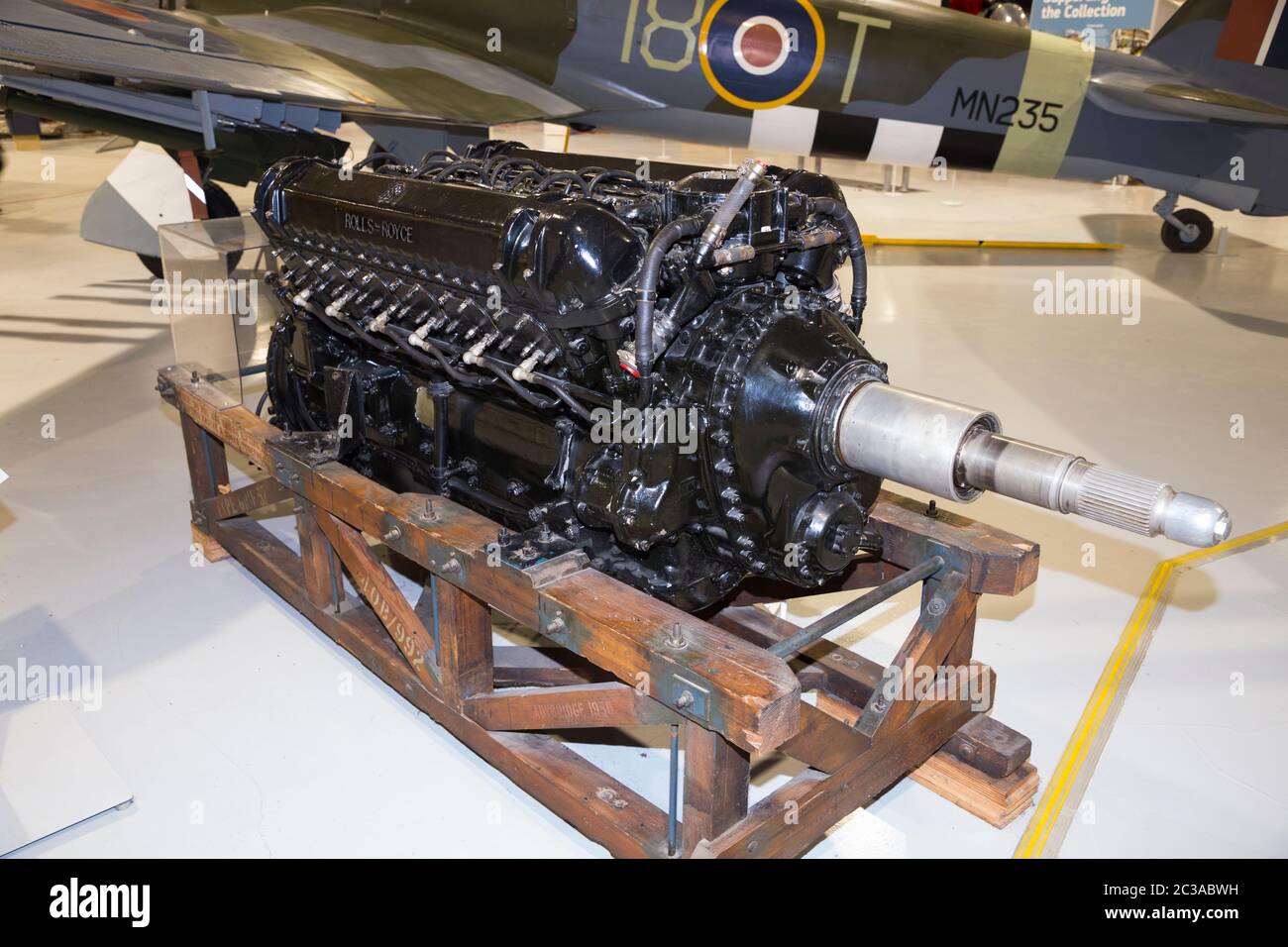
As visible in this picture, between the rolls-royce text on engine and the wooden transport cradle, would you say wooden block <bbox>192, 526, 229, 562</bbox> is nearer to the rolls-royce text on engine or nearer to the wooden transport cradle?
the wooden transport cradle

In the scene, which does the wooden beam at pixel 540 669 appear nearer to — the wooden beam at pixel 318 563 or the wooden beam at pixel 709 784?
the wooden beam at pixel 318 563

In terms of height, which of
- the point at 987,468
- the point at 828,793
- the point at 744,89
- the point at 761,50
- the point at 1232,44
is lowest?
the point at 828,793

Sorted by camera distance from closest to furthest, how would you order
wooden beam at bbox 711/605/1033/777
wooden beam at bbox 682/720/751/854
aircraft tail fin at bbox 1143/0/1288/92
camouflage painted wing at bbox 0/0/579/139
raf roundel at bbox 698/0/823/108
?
1. wooden beam at bbox 682/720/751/854
2. wooden beam at bbox 711/605/1033/777
3. camouflage painted wing at bbox 0/0/579/139
4. raf roundel at bbox 698/0/823/108
5. aircraft tail fin at bbox 1143/0/1288/92

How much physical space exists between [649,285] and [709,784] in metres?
1.06

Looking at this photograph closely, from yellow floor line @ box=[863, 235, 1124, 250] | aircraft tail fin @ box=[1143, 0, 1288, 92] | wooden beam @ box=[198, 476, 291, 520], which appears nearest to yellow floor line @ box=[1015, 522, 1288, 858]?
wooden beam @ box=[198, 476, 291, 520]

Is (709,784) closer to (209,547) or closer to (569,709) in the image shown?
(569,709)

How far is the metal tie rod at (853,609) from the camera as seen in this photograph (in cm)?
223

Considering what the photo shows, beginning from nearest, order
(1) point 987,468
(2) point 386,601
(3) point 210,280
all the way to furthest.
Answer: (1) point 987,468 → (2) point 386,601 → (3) point 210,280

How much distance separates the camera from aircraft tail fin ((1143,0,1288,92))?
25.2 feet

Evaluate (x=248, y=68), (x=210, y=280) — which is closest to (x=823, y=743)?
(x=210, y=280)

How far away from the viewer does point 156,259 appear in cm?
738

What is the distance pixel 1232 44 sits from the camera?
25.8 ft

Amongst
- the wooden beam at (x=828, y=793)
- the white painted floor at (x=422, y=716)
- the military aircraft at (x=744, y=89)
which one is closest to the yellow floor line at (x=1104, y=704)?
the white painted floor at (x=422, y=716)

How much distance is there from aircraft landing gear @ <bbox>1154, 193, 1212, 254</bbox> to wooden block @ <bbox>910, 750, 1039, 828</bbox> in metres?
8.91
